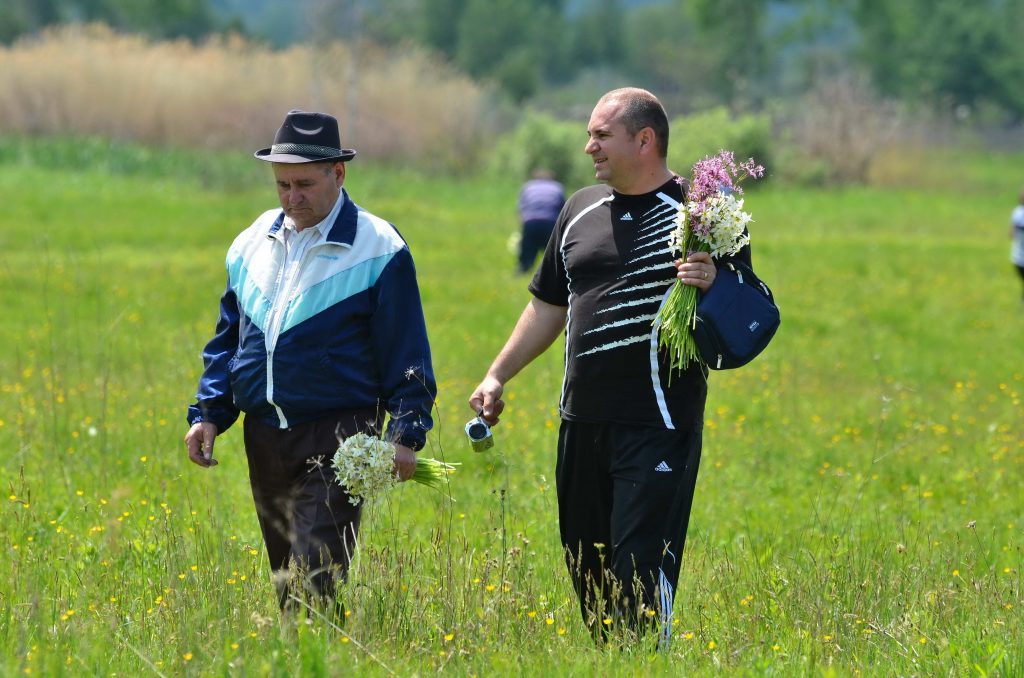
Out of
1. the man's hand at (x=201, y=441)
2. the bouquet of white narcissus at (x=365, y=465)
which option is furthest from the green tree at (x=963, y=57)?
the bouquet of white narcissus at (x=365, y=465)

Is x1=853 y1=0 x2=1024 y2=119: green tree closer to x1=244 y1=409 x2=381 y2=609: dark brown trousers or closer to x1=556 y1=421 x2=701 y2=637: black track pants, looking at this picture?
x1=556 y1=421 x2=701 y2=637: black track pants

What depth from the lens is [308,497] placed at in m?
4.98

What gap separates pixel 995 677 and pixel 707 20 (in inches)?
2792

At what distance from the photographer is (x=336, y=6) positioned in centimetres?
4647

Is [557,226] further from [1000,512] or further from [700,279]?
[1000,512]

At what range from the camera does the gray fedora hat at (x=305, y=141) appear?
498cm

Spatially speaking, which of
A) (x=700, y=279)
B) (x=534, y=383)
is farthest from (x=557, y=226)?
(x=534, y=383)

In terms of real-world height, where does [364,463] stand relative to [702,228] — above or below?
below

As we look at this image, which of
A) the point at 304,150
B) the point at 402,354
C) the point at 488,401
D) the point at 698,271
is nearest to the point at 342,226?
the point at 304,150

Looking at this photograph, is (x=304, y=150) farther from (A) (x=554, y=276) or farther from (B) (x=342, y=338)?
(A) (x=554, y=276)

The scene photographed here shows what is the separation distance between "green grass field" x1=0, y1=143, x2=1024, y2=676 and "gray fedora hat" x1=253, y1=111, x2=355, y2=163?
4.00ft

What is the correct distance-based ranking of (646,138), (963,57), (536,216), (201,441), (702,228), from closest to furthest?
1. (702,228)
2. (646,138)
3. (201,441)
4. (536,216)
5. (963,57)

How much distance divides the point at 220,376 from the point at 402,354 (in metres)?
0.72

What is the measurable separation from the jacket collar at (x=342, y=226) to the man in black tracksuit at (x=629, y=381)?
2.54 feet
